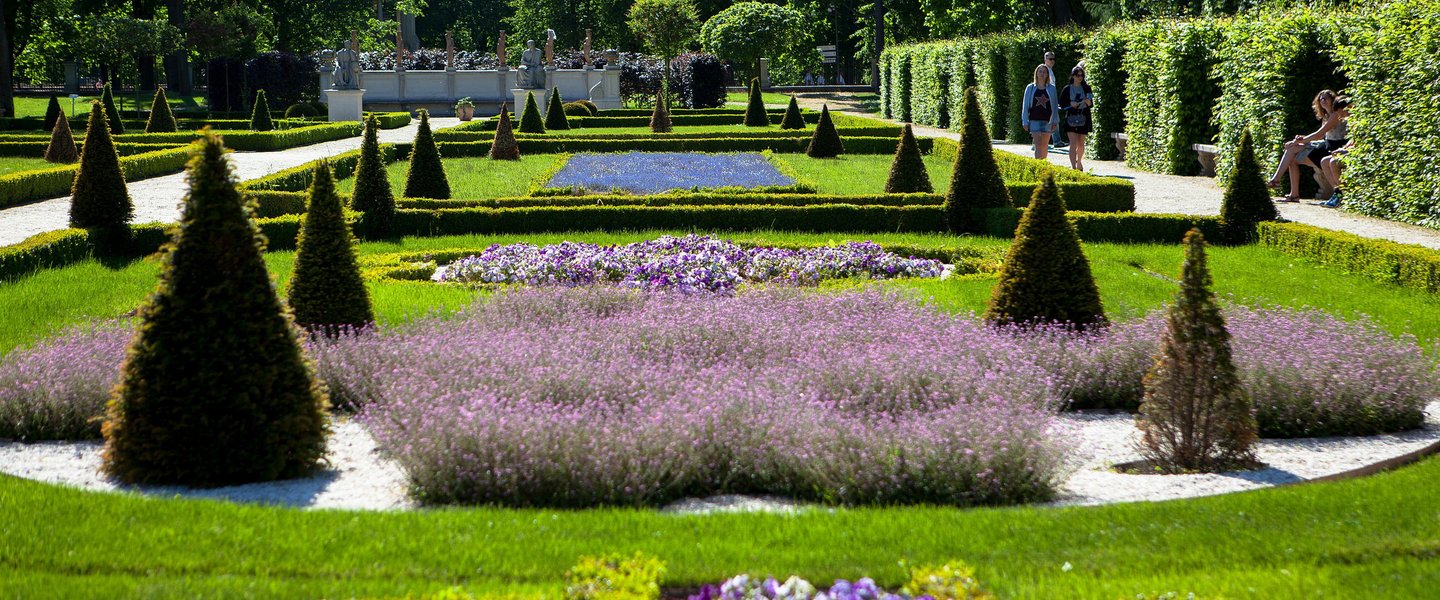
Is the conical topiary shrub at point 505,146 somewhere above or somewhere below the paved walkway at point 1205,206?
above

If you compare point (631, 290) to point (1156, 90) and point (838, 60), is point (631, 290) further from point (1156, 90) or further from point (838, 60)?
point (838, 60)

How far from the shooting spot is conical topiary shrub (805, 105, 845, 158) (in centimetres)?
2748

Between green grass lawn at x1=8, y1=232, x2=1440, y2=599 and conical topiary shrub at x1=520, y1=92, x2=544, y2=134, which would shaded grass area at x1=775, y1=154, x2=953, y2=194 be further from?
green grass lawn at x1=8, y1=232, x2=1440, y2=599

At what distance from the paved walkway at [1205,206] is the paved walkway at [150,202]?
1146 centimetres

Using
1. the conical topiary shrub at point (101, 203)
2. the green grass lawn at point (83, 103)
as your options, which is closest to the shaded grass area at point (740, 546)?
the conical topiary shrub at point (101, 203)

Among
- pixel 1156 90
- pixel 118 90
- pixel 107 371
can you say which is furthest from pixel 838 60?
pixel 107 371

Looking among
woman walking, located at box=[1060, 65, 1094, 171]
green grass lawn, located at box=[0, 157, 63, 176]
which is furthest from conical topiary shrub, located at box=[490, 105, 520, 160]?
woman walking, located at box=[1060, 65, 1094, 171]

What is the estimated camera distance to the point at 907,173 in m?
17.8

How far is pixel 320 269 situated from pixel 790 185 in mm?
10838

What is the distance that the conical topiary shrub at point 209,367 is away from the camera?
20.3 feet

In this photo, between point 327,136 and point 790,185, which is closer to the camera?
point 790,185

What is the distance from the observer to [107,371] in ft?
25.6

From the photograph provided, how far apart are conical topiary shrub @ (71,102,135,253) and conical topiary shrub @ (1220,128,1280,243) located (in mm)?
12052

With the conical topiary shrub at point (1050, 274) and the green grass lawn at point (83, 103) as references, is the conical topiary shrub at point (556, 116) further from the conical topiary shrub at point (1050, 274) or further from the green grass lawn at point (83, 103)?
the conical topiary shrub at point (1050, 274)
